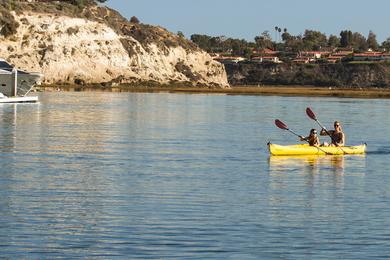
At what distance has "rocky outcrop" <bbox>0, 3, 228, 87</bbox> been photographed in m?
117

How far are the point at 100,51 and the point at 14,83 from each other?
5284cm

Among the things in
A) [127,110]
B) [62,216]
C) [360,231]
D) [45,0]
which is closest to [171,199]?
[62,216]

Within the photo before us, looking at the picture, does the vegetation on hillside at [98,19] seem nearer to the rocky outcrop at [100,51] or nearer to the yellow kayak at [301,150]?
the rocky outcrop at [100,51]

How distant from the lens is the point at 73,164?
31109 mm

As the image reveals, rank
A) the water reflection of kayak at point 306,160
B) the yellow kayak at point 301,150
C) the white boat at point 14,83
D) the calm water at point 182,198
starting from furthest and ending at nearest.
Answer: the white boat at point 14,83
the yellow kayak at point 301,150
the water reflection of kayak at point 306,160
the calm water at point 182,198

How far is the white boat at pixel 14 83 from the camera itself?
7294 cm

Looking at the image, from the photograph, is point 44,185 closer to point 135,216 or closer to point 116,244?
point 135,216

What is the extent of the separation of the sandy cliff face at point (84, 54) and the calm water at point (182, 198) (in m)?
71.7

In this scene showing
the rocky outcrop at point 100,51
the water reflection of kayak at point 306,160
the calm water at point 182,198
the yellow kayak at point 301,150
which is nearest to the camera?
the calm water at point 182,198

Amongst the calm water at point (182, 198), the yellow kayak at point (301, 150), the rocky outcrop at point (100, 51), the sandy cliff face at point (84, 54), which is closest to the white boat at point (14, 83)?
the calm water at point (182, 198)

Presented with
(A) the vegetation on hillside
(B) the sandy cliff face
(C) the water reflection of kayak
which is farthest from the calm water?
(A) the vegetation on hillside

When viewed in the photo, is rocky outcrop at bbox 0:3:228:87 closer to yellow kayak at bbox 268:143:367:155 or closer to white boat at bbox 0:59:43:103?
white boat at bbox 0:59:43:103

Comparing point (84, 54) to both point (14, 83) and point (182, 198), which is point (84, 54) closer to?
point (14, 83)

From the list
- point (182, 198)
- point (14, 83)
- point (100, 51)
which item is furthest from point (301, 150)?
point (100, 51)
